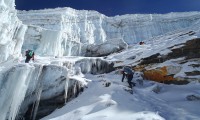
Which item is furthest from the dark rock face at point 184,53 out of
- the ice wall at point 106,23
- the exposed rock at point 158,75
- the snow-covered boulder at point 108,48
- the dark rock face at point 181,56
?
the ice wall at point 106,23

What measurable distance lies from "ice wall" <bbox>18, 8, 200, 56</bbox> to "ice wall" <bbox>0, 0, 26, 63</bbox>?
20.2 m

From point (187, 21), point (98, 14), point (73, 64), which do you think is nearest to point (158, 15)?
point (187, 21)

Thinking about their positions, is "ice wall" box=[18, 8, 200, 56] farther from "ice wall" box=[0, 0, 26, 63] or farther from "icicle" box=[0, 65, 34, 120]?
"icicle" box=[0, 65, 34, 120]

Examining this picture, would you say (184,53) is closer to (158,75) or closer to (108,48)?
(158,75)

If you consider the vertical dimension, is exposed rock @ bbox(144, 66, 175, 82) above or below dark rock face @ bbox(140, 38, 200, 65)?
below

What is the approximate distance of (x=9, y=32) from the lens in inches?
1152

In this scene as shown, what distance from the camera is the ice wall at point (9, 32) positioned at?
88.1 feet

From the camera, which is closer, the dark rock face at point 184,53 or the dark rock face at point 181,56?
the dark rock face at point 181,56

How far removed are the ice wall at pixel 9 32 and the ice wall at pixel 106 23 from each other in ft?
66.4

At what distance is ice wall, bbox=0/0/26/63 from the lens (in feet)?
88.1

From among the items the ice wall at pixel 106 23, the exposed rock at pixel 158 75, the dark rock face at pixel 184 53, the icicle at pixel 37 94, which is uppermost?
the ice wall at pixel 106 23

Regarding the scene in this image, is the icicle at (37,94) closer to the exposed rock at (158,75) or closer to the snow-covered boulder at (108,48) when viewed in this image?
the exposed rock at (158,75)

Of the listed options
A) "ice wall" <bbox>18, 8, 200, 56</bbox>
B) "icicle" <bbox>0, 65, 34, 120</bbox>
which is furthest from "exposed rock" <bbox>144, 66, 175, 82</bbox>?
"ice wall" <bbox>18, 8, 200, 56</bbox>

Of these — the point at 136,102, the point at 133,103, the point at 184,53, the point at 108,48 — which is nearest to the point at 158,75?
the point at 184,53
